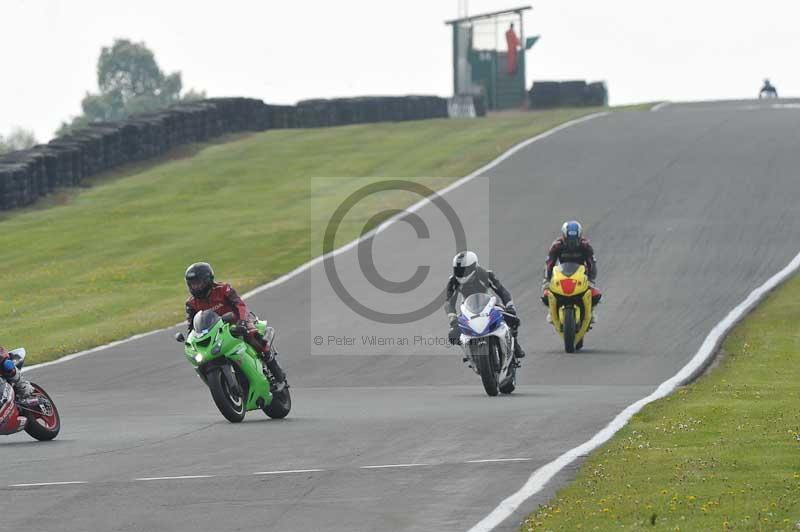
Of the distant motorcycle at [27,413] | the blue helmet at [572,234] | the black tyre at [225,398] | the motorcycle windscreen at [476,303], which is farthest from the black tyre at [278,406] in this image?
the blue helmet at [572,234]

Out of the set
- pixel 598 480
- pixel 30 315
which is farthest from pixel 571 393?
pixel 30 315

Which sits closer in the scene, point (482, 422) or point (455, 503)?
point (455, 503)

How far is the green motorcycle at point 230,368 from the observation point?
548 inches

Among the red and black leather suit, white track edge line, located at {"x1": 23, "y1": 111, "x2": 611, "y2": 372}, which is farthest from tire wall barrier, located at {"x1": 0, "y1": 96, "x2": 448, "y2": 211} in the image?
the red and black leather suit

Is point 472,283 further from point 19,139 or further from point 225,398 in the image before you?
point 19,139

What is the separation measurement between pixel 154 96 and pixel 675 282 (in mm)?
133965

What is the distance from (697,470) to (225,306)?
580cm

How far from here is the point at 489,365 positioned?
16250 millimetres

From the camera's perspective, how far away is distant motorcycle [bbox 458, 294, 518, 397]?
53.2 ft

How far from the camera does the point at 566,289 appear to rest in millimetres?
21000

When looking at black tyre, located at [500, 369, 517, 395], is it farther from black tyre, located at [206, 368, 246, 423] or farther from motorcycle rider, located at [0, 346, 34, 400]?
motorcycle rider, located at [0, 346, 34, 400]

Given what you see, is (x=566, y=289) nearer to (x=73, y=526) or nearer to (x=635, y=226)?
(x=635, y=226)

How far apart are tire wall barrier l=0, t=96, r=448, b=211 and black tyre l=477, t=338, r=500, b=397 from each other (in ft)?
76.0

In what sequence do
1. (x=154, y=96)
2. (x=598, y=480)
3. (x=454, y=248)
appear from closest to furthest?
(x=598, y=480) < (x=454, y=248) < (x=154, y=96)
